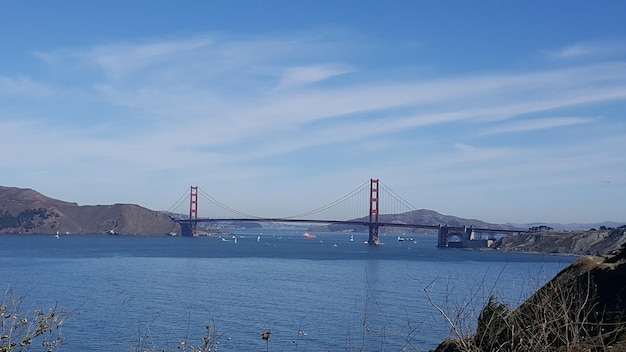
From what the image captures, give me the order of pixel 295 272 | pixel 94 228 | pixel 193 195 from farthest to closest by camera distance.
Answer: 1. pixel 94 228
2. pixel 193 195
3. pixel 295 272

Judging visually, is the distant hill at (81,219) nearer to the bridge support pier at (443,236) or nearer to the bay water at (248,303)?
the bridge support pier at (443,236)

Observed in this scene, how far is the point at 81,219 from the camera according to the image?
148m

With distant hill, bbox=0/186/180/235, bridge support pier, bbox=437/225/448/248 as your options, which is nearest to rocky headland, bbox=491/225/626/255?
bridge support pier, bbox=437/225/448/248

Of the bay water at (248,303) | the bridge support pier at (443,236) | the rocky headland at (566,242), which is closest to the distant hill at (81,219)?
the bridge support pier at (443,236)

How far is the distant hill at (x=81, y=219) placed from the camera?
463ft

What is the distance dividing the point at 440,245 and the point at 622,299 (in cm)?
9117

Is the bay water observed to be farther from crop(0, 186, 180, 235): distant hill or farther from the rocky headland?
crop(0, 186, 180, 235): distant hill

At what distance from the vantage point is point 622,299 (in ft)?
34.1

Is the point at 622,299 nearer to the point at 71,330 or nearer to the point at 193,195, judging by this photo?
the point at 71,330

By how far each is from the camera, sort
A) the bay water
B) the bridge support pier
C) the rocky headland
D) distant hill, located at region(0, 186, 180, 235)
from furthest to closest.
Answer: distant hill, located at region(0, 186, 180, 235) < the bridge support pier < the rocky headland < the bay water

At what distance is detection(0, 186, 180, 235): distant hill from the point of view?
14100 cm

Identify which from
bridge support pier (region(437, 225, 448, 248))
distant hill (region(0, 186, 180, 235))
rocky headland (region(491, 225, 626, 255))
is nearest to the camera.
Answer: rocky headland (region(491, 225, 626, 255))

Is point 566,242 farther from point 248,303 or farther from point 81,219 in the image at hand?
point 81,219

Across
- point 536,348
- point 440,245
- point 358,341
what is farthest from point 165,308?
point 440,245
